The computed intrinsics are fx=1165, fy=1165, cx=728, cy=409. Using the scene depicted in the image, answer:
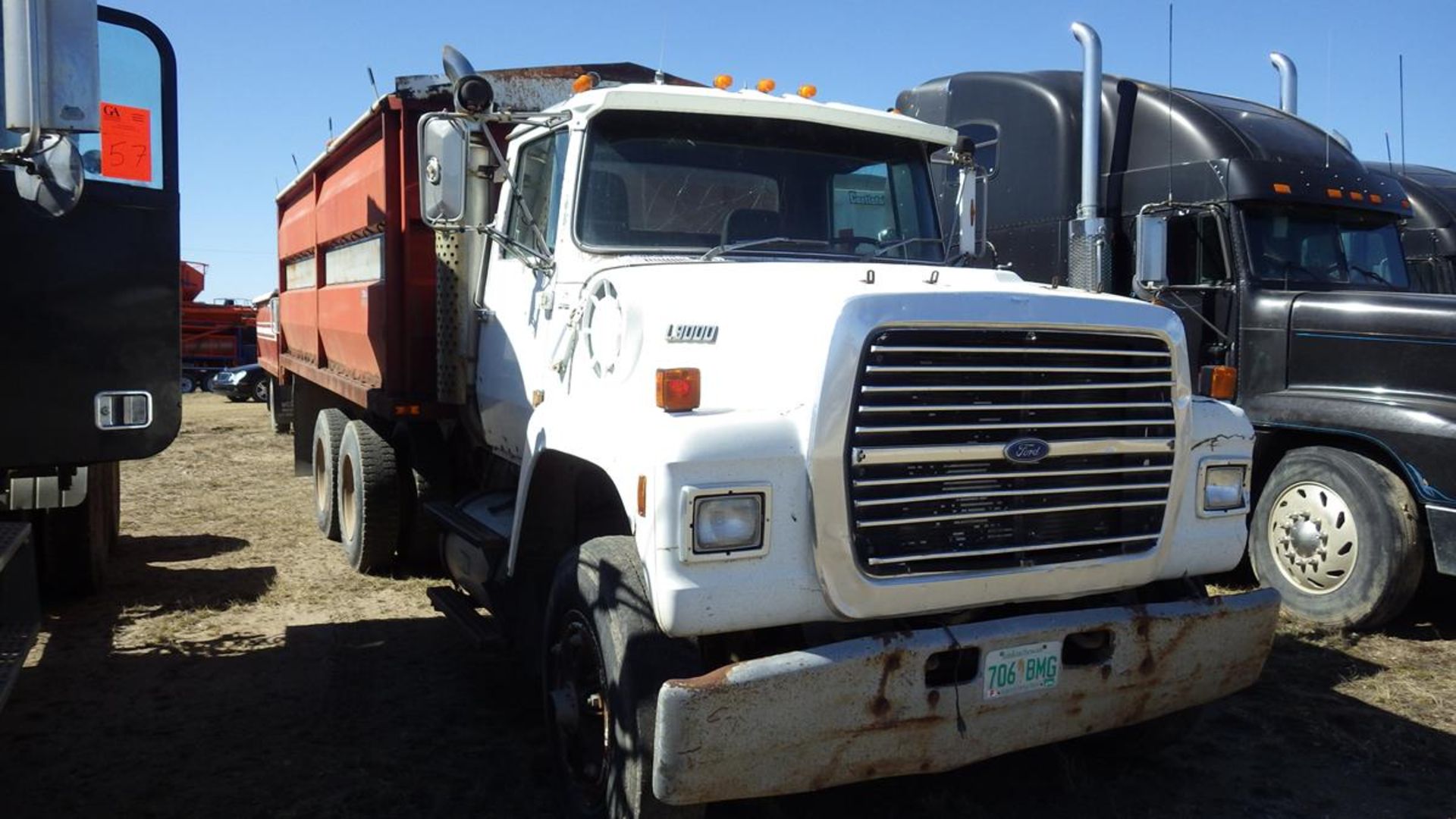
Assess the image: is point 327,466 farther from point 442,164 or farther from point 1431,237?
point 1431,237

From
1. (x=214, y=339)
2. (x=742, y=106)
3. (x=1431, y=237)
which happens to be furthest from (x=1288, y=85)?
(x=214, y=339)

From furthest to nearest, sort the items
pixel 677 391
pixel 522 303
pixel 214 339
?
pixel 214 339 → pixel 522 303 → pixel 677 391

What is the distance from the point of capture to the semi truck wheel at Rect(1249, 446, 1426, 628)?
599cm

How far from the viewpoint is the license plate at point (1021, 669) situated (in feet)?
10.8

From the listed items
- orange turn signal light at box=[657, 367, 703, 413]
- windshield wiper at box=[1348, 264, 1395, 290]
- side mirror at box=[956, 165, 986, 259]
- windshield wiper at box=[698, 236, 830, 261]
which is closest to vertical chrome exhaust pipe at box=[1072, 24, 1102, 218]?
windshield wiper at box=[1348, 264, 1395, 290]

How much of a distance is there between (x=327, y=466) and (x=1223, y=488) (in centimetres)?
615

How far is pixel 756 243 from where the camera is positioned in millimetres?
4414

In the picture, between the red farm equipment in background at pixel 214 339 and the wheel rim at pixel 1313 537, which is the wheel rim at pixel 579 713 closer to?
the wheel rim at pixel 1313 537

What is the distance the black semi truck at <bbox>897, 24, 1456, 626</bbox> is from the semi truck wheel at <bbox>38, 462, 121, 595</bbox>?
5.16 m

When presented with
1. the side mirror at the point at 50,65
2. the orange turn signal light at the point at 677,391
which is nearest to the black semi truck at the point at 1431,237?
the orange turn signal light at the point at 677,391

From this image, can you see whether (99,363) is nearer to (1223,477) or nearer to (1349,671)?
(1223,477)

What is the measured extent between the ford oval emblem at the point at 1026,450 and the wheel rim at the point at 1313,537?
12.1 feet

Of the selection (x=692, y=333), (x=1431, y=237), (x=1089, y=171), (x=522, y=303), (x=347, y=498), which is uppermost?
(x=1089, y=171)

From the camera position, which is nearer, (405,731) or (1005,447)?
(1005,447)
